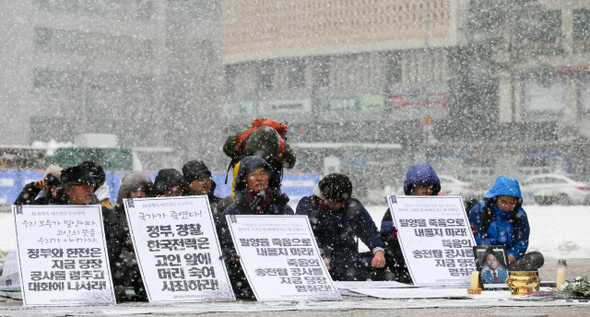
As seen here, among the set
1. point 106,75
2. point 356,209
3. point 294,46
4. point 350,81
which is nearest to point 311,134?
point 350,81

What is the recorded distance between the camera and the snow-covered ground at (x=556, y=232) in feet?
42.2

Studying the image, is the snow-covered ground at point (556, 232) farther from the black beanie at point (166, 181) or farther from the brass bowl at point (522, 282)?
the brass bowl at point (522, 282)

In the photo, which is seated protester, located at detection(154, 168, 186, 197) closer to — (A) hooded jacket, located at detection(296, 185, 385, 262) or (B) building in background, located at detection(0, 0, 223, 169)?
(A) hooded jacket, located at detection(296, 185, 385, 262)

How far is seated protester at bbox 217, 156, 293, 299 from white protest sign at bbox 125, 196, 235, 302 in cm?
12

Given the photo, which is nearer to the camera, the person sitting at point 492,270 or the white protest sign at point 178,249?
the white protest sign at point 178,249

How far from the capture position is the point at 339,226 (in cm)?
738

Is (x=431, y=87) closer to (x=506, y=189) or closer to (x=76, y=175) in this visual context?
(x=506, y=189)

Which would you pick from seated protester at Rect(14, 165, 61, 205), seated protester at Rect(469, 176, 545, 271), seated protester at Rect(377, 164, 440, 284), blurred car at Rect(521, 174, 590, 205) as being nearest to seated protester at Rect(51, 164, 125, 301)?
seated protester at Rect(14, 165, 61, 205)

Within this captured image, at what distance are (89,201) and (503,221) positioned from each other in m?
3.58

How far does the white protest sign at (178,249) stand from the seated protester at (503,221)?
2566mm

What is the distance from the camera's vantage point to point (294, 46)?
56906 millimetres

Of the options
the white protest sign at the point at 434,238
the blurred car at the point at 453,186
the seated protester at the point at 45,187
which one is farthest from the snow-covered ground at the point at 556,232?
the blurred car at the point at 453,186

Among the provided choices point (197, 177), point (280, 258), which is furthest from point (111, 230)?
point (197, 177)

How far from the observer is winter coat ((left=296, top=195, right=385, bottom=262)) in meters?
7.36
